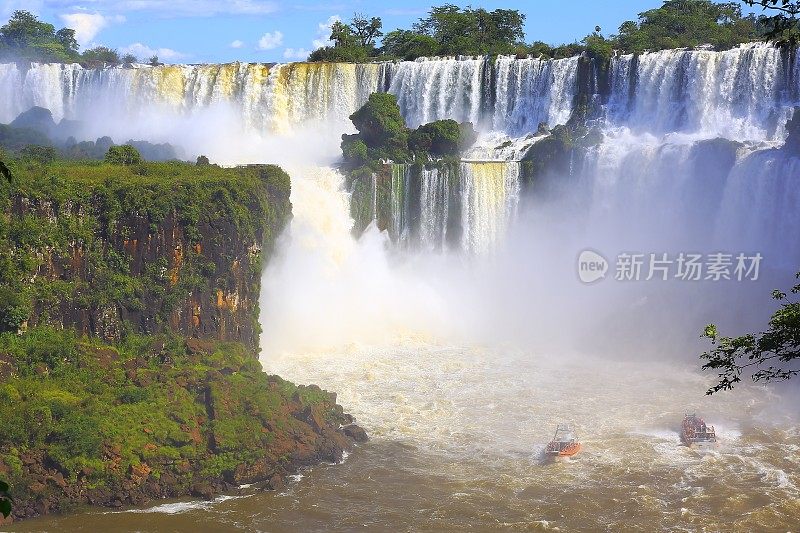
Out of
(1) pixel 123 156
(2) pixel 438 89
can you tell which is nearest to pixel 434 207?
(2) pixel 438 89

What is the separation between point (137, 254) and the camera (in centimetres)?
2805

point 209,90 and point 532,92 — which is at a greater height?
point 532,92

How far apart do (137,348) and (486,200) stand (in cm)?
1615

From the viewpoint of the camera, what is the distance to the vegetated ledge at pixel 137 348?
75.2 ft

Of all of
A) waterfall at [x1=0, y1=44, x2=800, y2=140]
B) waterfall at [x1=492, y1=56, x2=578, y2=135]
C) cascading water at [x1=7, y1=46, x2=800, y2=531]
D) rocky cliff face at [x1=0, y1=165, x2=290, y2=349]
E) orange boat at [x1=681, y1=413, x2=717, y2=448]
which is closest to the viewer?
cascading water at [x1=7, y1=46, x2=800, y2=531]

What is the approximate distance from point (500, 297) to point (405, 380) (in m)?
9.25

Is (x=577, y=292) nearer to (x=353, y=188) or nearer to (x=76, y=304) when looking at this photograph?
(x=353, y=188)

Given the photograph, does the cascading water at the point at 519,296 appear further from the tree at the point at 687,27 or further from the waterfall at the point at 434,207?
the tree at the point at 687,27

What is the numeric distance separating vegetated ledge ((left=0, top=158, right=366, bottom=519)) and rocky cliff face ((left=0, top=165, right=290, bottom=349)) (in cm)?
4

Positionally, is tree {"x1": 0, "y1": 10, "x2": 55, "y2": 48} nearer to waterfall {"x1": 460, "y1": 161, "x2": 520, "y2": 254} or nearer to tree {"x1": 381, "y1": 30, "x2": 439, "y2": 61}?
tree {"x1": 381, "y1": 30, "x2": 439, "y2": 61}

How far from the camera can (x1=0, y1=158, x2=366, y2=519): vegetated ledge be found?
902 inches

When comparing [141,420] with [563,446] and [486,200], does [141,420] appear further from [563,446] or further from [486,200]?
[486,200]

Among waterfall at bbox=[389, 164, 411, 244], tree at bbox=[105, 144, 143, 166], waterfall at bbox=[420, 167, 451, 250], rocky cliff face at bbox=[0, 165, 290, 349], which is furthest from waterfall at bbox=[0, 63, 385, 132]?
rocky cliff face at bbox=[0, 165, 290, 349]

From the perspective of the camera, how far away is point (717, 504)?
2227 cm
